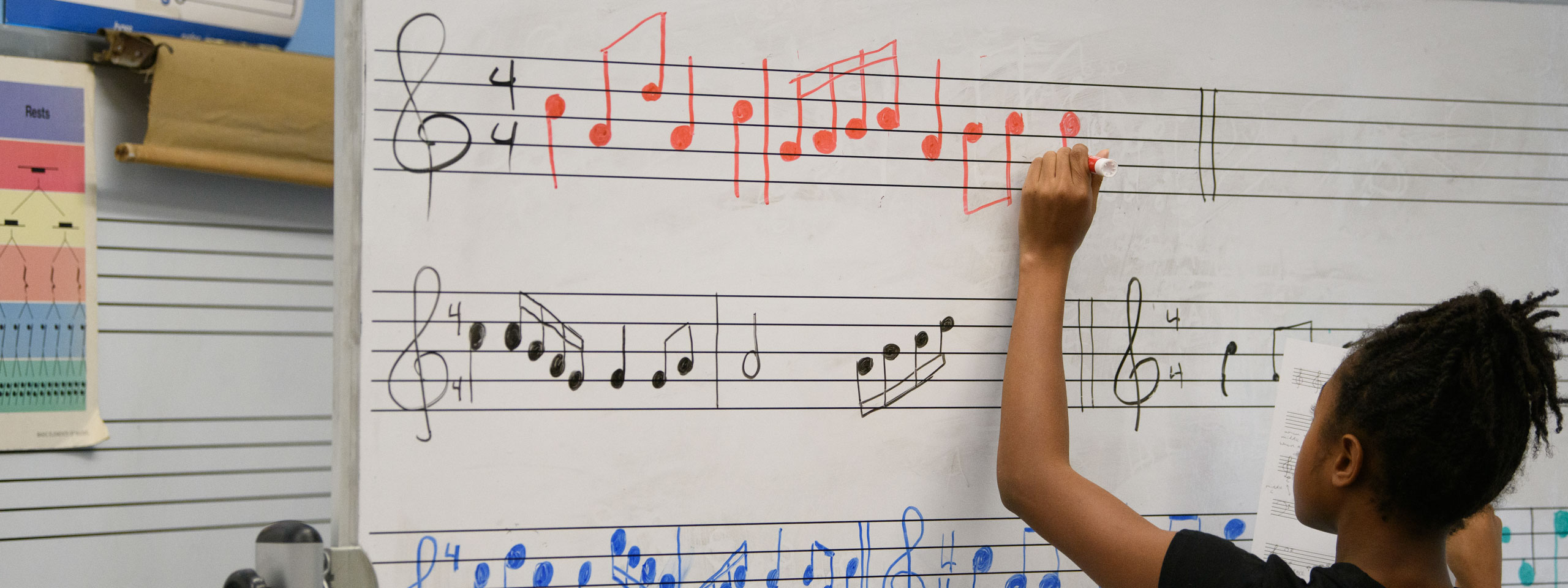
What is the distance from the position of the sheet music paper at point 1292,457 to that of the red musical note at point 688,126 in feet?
2.33

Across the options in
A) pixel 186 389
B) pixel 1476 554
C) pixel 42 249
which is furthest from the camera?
pixel 186 389

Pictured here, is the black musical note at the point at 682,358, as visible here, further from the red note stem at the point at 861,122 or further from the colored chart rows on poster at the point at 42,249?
the colored chart rows on poster at the point at 42,249

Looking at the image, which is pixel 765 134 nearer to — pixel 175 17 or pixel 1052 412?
pixel 1052 412

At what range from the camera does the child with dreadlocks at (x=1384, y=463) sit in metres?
0.68

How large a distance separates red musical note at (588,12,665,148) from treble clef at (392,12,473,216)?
0.12 metres

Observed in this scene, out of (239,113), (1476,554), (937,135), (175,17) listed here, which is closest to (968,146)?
(937,135)

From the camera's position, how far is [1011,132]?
2.94 feet

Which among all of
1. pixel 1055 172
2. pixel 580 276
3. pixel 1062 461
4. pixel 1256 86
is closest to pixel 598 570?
pixel 580 276

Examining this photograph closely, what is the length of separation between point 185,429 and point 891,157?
123cm

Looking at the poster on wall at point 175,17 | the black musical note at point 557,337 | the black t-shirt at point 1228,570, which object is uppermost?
the poster on wall at point 175,17

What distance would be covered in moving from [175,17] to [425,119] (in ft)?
2.77

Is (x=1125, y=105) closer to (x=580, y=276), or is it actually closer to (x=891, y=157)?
(x=891, y=157)

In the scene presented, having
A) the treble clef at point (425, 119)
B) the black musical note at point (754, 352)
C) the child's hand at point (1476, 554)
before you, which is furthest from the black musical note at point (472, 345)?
the child's hand at point (1476, 554)

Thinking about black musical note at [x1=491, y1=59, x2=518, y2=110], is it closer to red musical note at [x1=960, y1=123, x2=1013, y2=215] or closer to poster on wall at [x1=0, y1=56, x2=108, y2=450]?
red musical note at [x1=960, y1=123, x2=1013, y2=215]
